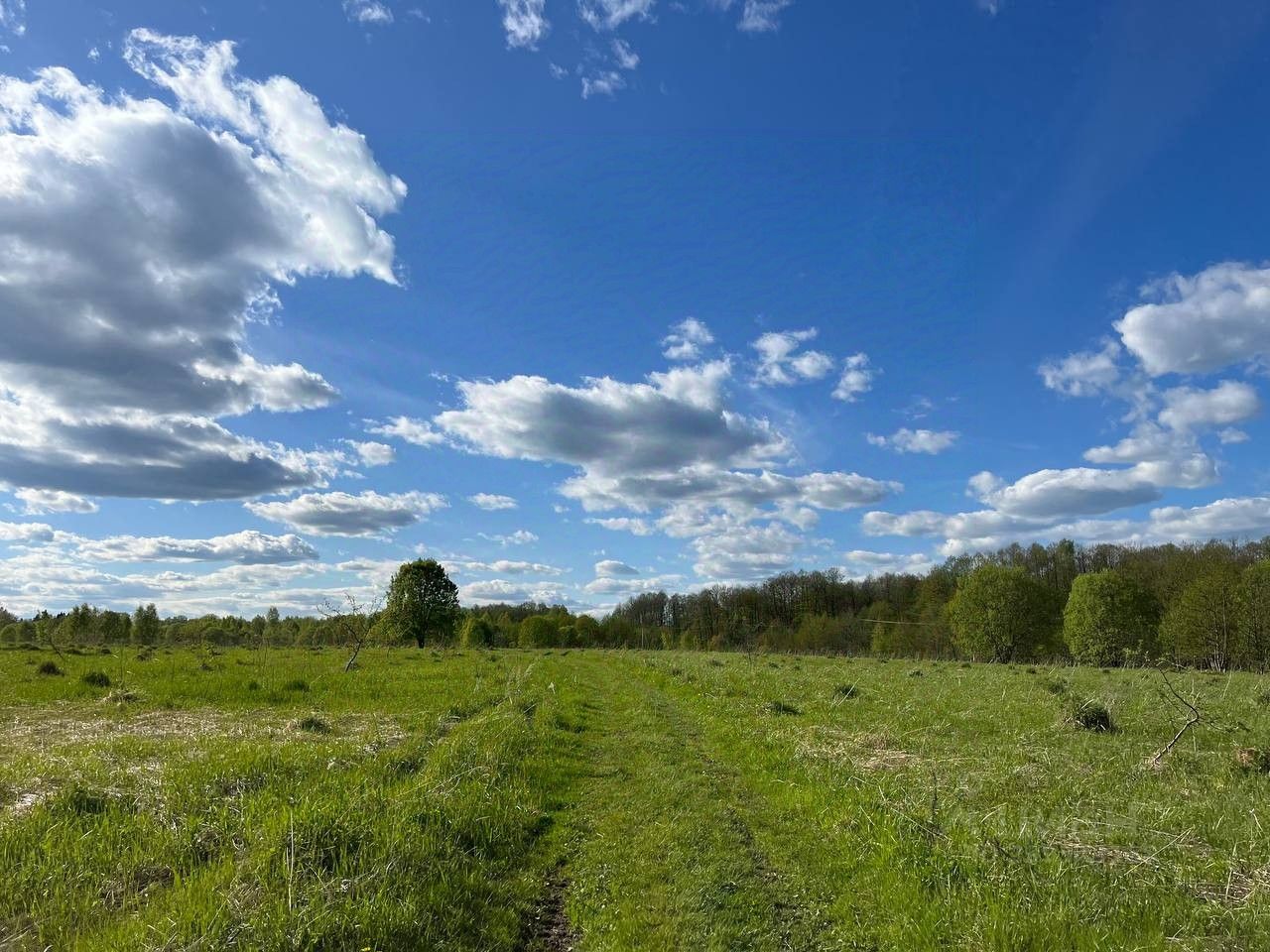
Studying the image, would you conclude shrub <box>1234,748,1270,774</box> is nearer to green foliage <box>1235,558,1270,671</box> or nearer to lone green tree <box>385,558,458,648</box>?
green foliage <box>1235,558,1270,671</box>

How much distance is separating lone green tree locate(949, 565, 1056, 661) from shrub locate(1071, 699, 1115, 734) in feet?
230

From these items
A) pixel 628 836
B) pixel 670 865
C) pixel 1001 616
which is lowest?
pixel 1001 616

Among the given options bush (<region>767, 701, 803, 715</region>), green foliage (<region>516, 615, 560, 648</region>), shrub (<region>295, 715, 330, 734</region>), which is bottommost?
green foliage (<region>516, 615, 560, 648</region>)

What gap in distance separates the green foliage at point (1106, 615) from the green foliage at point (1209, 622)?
3699 mm

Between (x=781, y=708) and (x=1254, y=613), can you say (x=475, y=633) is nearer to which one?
(x=781, y=708)

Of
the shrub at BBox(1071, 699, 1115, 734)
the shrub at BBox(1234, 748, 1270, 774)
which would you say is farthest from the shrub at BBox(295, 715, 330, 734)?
the shrub at BBox(1234, 748, 1270, 774)

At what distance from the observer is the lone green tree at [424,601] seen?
8250cm

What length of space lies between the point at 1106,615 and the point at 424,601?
254 feet

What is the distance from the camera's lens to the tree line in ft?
211

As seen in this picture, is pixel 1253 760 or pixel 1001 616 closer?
pixel 1253 760

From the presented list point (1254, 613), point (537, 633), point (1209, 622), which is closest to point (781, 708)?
point (1254, 613)

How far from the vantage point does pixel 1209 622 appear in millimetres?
64250

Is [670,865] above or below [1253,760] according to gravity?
below

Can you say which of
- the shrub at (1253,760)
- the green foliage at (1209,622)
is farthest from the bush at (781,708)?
the green foliage at (1209,622)
